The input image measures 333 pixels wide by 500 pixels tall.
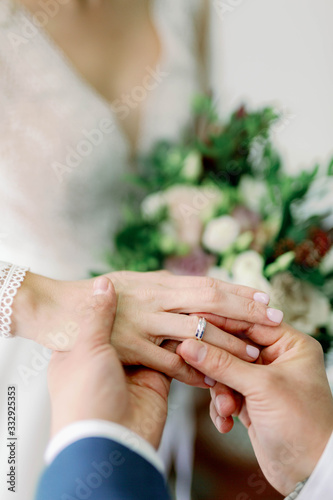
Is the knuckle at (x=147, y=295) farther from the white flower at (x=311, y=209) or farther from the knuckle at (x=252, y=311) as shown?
the white flower at (x=311, y=209)

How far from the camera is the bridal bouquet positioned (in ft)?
2.73

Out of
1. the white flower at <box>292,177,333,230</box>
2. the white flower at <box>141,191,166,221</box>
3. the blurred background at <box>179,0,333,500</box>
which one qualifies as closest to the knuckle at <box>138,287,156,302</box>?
the white flower at <box>141,191,166,221</box>

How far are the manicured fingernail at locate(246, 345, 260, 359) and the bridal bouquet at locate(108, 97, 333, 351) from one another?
131 mm

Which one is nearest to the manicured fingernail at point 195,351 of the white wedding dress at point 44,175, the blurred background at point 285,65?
the white wedding dress at point 44,175

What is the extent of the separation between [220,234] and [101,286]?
27 cm

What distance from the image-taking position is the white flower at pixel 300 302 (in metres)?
0.82

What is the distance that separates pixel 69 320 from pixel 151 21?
3.18 ft

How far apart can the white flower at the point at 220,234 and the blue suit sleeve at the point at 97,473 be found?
1.43 ft

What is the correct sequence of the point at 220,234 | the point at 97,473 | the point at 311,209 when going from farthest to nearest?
the point at 311,209 < the point at 220,234 < the point at 97,473

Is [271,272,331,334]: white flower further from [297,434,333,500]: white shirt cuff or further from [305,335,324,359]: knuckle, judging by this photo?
[297,434,333,500]: white shirt cuff

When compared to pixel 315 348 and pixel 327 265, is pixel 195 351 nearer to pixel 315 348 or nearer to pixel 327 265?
pixel 315 348

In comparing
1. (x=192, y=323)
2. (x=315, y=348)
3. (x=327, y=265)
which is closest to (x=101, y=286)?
(x=192, y=323)

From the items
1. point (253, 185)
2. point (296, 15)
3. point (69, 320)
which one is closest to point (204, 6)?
point (296, 15)

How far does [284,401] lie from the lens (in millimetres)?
625
